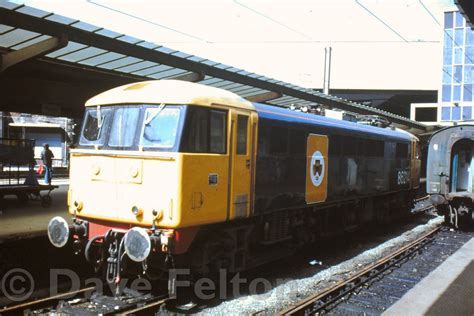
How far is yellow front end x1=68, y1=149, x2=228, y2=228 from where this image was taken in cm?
639

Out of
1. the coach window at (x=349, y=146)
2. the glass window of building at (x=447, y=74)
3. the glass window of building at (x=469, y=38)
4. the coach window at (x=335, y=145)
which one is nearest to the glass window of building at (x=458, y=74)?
the glass window of building at (x=447, y=74)

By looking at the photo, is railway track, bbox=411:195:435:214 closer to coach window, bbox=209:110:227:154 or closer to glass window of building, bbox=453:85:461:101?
coach window, bbox=209:110:227:154

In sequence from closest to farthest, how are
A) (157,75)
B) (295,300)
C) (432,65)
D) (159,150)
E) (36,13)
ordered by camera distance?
(159,150) → (295,300) → (36,13) → (157,75) → (432,65)

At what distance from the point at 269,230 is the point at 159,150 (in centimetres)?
290

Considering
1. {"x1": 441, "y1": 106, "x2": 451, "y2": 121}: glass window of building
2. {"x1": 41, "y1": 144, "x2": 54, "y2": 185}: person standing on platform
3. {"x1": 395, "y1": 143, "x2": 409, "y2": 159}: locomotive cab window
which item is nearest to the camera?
{"x1": 395, "y1": 143, "x2": 409, "y2": 159}: locomotive cab window

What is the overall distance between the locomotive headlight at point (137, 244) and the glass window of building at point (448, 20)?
46.2m

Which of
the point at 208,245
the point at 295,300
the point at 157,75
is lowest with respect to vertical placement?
the point at 295,300

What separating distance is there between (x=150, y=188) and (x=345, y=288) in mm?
3672

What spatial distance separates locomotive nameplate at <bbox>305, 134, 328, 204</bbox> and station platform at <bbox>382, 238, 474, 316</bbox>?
2.68 meters

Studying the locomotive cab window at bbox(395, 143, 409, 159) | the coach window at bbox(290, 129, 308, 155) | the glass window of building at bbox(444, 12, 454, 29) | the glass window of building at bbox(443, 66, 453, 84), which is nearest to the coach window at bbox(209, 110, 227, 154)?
the coach window at bbox(290, 129, 308, 155)

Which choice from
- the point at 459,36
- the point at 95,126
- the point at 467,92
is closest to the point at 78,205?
the point at 95,126

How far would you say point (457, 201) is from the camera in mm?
13891

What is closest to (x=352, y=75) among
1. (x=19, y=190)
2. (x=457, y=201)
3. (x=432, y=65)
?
(x=432, y=65)

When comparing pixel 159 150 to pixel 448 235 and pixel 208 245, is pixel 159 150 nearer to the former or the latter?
pixel 208 245
